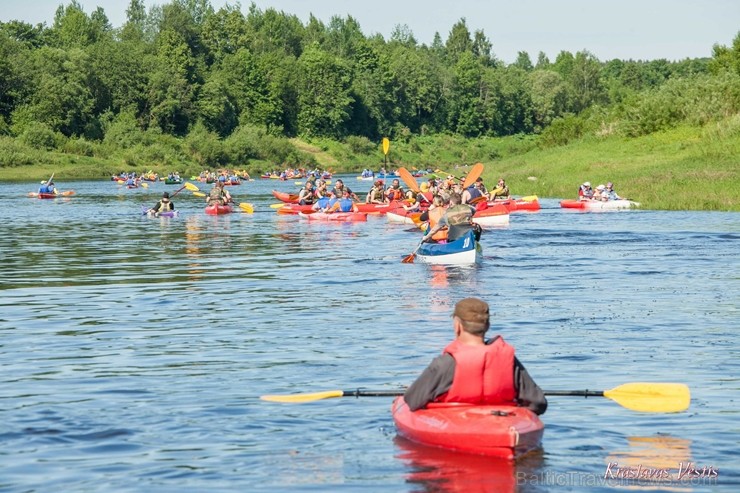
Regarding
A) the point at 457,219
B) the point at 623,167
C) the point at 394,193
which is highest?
the point at 623,167

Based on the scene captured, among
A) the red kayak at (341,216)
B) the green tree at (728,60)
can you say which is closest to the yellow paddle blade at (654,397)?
the red kayak at (341,216)

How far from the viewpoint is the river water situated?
31.6 feet

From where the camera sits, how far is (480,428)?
9.26 meters

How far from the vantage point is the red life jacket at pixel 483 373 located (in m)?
9.39

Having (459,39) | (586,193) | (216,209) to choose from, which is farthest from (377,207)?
(459,39)

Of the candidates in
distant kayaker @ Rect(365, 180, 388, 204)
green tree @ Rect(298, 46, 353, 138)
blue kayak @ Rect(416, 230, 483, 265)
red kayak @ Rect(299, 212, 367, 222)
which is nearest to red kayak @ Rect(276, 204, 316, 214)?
red kayak @ Rect(299, 212, 367, 222)

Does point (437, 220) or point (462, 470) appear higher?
point (437, 220)

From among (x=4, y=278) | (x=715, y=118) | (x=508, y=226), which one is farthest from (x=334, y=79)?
(x=4, y=278)

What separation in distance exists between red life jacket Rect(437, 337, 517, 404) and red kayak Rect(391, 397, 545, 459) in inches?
3.6

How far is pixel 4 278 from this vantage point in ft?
79.9

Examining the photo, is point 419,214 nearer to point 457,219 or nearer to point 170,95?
point 457,219

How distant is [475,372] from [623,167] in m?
47.5

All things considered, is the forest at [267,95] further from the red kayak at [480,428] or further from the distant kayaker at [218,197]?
the red kayak at [480,428]

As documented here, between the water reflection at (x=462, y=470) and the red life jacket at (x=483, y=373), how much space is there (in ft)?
1.61
